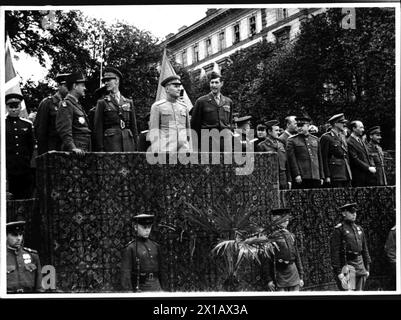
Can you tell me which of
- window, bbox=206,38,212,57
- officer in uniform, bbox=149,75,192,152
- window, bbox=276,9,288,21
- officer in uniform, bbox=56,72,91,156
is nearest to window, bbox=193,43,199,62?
window, bbox=206,38,212,57

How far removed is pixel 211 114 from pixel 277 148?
3.43ft

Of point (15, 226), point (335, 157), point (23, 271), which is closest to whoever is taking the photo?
point (23, 271)

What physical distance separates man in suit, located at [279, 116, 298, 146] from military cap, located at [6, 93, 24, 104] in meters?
2.87

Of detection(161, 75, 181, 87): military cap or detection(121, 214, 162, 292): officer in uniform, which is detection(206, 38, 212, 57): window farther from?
detection(121, 214, 162, 292): officer in uniform

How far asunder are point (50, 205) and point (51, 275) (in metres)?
0.62

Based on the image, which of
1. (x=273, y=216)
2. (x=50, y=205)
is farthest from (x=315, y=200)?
(x=50, y=205)

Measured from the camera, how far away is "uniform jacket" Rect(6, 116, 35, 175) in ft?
25.9

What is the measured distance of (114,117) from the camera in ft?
27.9

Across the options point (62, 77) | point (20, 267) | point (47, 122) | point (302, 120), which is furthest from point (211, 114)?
point (20, 267)

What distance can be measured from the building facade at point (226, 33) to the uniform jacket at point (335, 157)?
1574 millimetres

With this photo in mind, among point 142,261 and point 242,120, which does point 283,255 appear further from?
point 242,120

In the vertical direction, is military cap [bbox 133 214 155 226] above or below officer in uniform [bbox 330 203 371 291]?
above

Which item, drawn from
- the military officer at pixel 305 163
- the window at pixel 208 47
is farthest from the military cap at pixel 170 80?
the military officer at pixel 305 163
